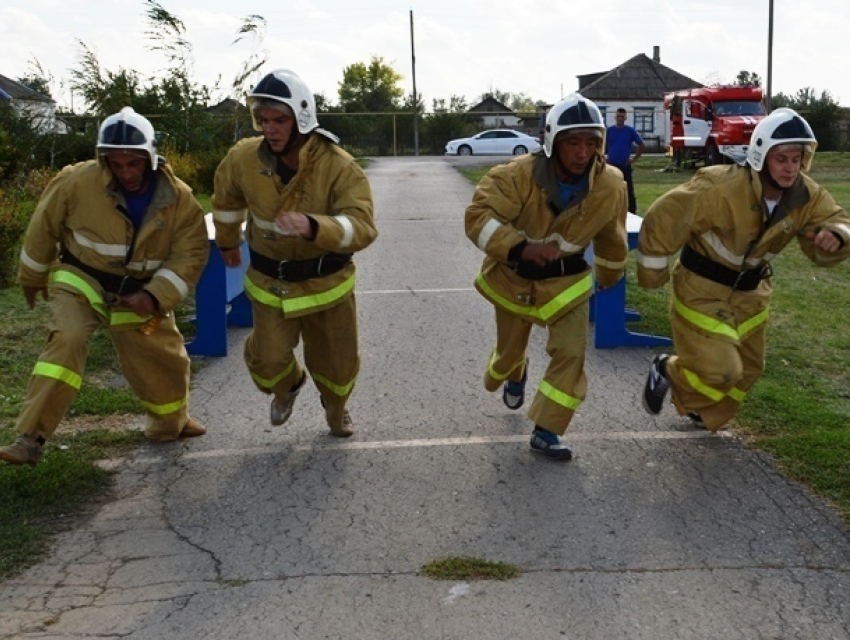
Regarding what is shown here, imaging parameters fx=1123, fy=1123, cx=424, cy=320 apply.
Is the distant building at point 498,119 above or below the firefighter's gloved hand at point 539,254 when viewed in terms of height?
above

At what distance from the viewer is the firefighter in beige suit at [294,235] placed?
19.3 feet

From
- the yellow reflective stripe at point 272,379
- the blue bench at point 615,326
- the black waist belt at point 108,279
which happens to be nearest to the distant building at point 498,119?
the blue bench at point 615,326

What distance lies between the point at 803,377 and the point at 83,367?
5.01 m

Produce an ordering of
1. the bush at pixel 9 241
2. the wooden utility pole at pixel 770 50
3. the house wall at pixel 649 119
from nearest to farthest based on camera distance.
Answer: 1. the bush at pixel 9 241
2. the wooden utility pole at pixel 770 50
3. the house wall at pixel 649 119

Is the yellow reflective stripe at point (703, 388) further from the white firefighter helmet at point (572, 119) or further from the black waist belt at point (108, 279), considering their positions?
the black waist belt at point (108, 279)

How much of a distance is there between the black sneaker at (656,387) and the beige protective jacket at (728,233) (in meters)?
0.41

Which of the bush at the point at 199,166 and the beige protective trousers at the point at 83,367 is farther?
the bush at the point at 199,166

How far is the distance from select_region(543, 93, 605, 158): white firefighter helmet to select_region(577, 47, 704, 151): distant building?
5262 centimetres

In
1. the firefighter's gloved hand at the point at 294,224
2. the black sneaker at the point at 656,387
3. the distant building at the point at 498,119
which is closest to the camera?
the firefighter's gloved hand at the point at 294,224

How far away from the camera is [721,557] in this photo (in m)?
4.80

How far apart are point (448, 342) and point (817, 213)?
388 centimetres

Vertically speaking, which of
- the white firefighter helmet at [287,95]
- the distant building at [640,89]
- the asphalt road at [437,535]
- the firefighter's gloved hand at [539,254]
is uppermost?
the distant building at [640,89]

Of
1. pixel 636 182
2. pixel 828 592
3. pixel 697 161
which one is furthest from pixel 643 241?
pixel 697 161

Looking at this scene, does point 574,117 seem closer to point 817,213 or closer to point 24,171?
point 817,213
